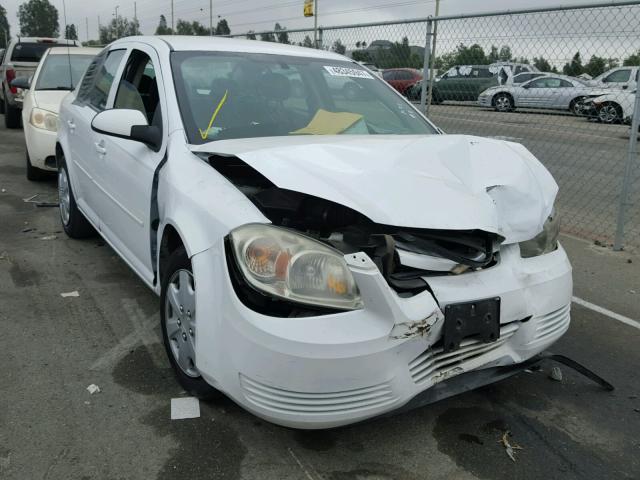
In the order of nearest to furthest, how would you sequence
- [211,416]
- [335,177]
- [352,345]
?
[352,345], [335,177], [211,416]

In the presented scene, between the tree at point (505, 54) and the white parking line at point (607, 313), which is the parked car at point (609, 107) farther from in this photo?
the white parking line at point (607, 313)

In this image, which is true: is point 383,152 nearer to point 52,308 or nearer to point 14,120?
point 52,308

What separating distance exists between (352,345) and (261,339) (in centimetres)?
33

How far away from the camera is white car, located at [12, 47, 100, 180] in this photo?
7.07m

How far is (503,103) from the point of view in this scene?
7.44 metres

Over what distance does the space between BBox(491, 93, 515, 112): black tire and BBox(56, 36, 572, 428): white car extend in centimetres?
392

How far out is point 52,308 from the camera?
4020 mm

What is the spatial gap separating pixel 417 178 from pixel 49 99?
6269 mm

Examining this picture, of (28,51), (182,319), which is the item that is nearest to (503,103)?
(182,319)

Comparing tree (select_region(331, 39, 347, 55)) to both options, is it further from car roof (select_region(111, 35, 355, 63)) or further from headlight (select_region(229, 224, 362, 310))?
headlight (select_region(229, 224, 362, 310))

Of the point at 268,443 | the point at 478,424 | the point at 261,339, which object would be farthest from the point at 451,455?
the point at 261,339

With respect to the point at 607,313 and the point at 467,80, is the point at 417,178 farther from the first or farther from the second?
the point at 467,80

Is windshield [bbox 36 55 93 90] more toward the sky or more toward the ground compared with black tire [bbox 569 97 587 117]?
more toward the sky

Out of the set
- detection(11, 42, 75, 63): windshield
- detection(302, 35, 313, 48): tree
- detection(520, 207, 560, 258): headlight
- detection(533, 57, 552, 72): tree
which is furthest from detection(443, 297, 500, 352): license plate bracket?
detection(11, 42, 75, 63): windshield
